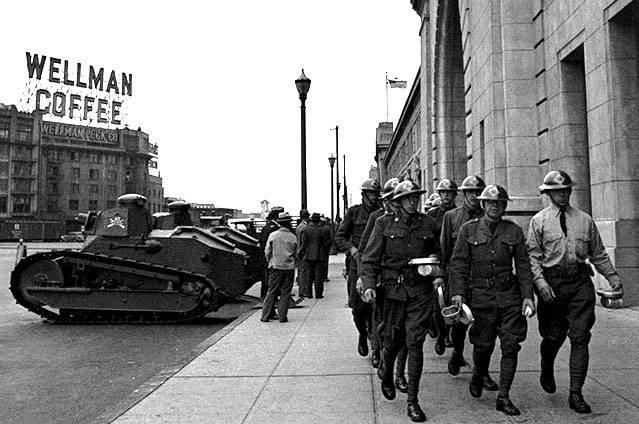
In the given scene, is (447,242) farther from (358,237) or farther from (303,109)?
(303,109)

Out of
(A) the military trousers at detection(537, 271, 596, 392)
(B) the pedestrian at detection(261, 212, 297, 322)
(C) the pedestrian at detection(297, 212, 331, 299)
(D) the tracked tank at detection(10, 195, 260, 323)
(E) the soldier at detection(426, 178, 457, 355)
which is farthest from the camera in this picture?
(C) the pedestrian at detection(297, 212, 331, 299)

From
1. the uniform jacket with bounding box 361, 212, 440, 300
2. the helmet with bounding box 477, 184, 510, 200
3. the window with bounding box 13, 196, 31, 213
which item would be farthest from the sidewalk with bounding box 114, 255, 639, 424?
the window with bounding box 13, 196, 31, 213

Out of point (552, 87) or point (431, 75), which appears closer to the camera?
point (552, 87)

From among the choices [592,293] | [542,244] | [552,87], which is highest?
[552,87]

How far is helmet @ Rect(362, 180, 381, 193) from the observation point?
709cm

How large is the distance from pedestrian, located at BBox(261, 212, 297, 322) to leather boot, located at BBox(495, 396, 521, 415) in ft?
18.2

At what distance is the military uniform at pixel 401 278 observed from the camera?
15.8 ft

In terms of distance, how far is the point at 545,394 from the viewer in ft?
16.7

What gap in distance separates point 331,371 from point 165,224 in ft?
29.1

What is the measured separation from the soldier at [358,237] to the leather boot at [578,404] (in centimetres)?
250

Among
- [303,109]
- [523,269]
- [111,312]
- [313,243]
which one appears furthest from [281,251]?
[303,109]

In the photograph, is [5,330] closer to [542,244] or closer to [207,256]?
[207,256]

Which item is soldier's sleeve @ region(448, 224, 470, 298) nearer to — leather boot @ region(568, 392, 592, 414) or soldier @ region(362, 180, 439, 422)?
soldier @ region(362, 180, 439, 422)

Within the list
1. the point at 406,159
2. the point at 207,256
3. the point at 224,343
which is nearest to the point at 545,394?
the point at 224,343
